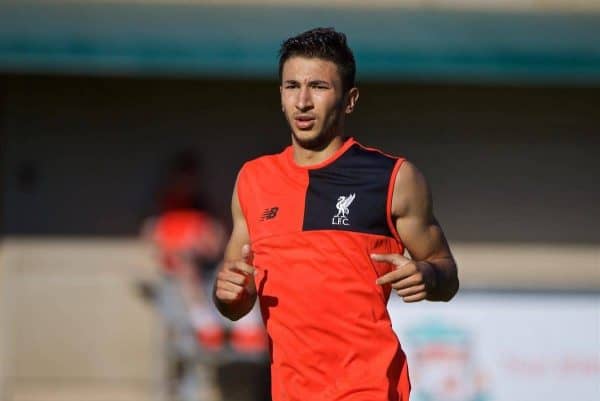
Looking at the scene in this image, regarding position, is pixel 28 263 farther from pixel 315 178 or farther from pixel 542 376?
pixel 315 178

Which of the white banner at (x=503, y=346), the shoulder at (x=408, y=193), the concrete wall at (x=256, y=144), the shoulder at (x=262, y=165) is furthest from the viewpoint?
the concrete wall at (x=256, y=144)

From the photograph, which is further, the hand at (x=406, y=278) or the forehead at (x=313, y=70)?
the forehead at (x=313, y=70)

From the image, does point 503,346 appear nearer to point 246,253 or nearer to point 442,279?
point 442,279

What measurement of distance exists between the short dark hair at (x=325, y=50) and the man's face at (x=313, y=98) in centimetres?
2

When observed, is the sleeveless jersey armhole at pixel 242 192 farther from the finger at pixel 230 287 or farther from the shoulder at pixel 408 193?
the shoulder at pixel 408 193

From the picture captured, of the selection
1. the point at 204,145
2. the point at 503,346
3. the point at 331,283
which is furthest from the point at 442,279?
the point at 204,145

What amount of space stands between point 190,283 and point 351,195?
7.33 m

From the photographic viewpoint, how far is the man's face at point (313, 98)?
5.11 meters

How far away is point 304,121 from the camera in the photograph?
16.8ft

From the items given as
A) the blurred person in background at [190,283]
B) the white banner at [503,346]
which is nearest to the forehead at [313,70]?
the white banner at [503,346]

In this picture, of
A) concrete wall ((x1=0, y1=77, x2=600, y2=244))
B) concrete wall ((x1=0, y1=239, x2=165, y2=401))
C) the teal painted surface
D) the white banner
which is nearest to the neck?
the white banner

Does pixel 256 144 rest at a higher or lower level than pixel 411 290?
higher

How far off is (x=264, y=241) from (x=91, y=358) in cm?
848

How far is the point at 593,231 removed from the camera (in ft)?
45.7
